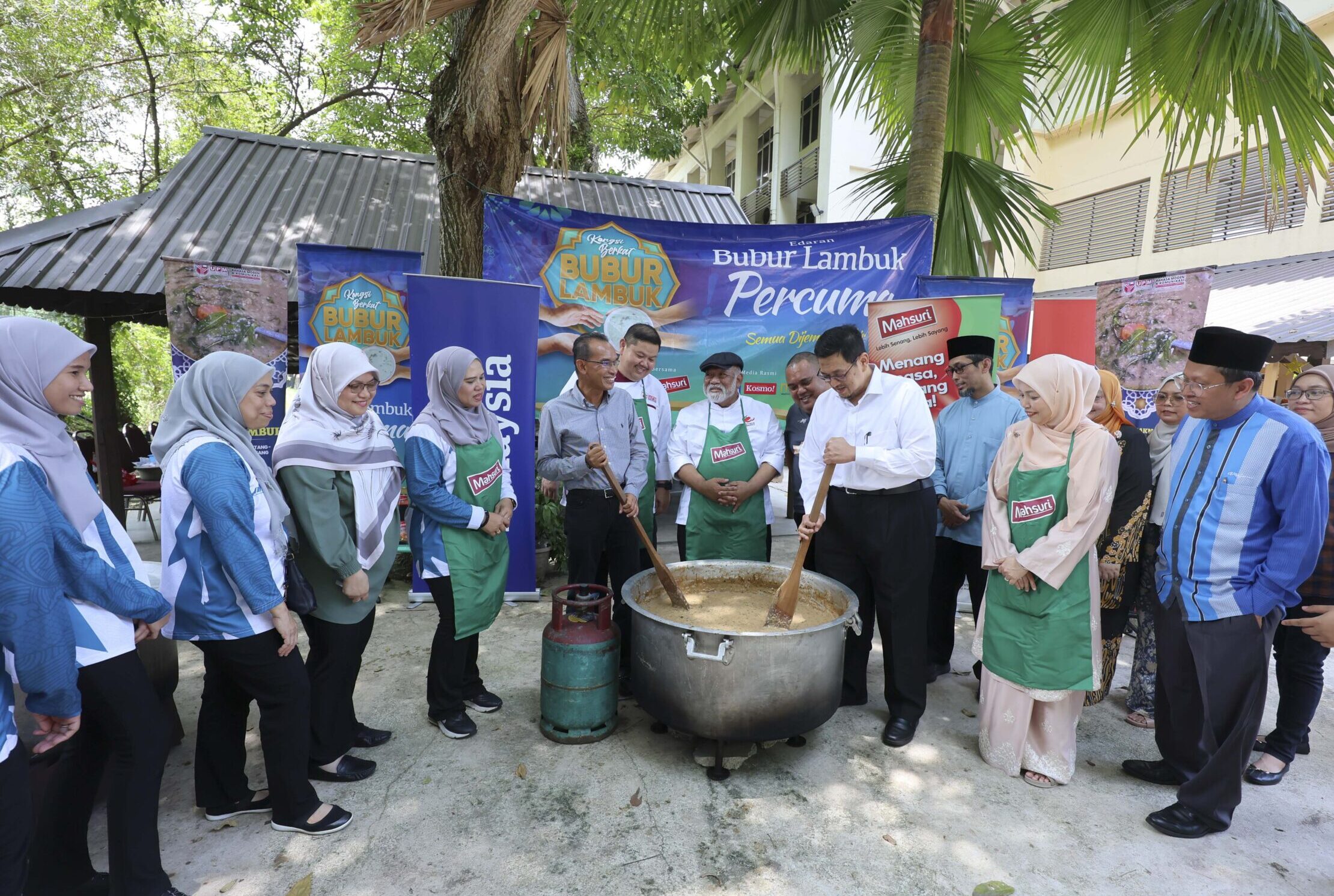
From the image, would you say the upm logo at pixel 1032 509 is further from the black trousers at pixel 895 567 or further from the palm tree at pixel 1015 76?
the palm tree at pixel 1015 76

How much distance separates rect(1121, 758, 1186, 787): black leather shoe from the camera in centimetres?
283

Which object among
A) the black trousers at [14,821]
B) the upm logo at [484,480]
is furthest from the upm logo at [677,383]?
the black trousers at [14,821]

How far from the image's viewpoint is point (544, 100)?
186 inches

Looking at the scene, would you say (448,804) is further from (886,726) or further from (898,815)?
(886,726)

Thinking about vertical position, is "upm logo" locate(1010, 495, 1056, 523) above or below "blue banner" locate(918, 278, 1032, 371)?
below

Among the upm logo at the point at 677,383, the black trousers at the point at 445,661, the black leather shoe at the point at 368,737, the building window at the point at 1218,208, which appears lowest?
the black leather shoe at the point at 368,737

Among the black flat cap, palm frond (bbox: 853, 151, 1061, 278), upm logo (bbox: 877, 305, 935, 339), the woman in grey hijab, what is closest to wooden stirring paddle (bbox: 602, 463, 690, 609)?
the woman in grey hijab

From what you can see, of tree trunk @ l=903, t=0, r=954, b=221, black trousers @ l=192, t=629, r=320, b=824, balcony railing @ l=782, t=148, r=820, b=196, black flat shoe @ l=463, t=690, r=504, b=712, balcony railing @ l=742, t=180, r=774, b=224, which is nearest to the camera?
black trousers @ l=192, t=629, r=320, b=824

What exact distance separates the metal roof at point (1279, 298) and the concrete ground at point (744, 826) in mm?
5823

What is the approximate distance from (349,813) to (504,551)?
1183mm

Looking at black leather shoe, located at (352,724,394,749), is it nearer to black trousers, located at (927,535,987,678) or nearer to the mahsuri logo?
black trousers, located at (927,535,987,678)

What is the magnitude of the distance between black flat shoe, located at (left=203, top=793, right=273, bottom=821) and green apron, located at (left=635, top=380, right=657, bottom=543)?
2047 millimetres

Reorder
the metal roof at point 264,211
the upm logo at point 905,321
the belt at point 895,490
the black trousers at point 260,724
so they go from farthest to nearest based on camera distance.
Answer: the metal roof at point 264,211
the upm logo at point 905,321
the belt at point 895,490
the black trousers at point 260,724

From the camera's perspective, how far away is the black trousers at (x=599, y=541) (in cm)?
351
